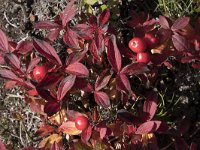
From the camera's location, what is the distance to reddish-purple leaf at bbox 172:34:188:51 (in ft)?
5.71

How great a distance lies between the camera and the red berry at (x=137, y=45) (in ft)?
5.78

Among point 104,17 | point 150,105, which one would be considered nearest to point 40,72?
point 104,17

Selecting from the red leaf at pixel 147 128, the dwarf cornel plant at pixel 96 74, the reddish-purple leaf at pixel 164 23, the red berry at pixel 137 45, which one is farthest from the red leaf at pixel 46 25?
the red leaf at pixel 147 128

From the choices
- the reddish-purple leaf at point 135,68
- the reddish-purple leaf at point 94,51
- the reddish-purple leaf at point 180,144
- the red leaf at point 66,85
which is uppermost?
the reddish-purple leaf at point 94,51

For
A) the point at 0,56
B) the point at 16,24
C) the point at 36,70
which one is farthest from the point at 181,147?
the point at 16,24

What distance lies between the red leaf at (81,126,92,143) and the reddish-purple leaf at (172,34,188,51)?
519 mm

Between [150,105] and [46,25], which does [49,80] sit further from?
[150,105]

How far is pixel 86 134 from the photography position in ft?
5.68

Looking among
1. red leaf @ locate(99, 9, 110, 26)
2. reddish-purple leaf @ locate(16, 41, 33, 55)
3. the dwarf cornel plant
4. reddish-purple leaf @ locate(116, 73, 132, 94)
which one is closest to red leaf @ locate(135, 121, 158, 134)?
the dwarf cornel plant

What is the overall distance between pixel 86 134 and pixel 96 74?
0.35m

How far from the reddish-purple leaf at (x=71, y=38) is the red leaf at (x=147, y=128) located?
1.50 ft

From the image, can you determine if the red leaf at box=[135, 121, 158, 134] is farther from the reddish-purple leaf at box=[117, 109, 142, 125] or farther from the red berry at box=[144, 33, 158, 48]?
the red berry at box=[144, 33, 158, 48]

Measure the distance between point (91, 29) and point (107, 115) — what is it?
48 cm

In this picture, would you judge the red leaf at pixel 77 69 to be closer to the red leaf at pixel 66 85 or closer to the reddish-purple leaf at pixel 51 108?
the red leaf at pixel 66 85
